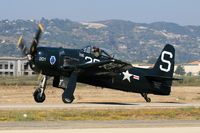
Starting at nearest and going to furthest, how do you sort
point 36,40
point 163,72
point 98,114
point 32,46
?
1. point 98,114
2. point 32,46
3. point 36,40
4. point 163,72

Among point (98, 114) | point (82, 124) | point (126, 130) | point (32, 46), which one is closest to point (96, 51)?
point (32, 46)

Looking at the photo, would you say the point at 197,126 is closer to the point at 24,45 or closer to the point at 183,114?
the point at 183,114

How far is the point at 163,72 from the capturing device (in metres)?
38.2

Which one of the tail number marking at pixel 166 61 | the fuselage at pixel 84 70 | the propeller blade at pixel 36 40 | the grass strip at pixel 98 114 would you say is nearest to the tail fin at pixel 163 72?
the tail number marking at pixel 166 61

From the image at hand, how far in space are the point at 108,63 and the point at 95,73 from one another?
1.57 meters

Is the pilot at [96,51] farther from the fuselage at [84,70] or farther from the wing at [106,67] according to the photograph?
the wing at [106,67]

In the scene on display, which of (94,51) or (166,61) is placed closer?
(94,51)

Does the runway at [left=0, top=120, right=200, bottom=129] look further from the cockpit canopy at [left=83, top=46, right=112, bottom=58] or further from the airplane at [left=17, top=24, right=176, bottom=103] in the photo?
the cockpit canopy at [left=83, top=46, right=112, bottom=58]

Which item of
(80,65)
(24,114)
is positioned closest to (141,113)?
(24,114)

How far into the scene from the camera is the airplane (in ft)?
112

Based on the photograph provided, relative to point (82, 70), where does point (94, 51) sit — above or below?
above

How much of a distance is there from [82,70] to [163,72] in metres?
6.26

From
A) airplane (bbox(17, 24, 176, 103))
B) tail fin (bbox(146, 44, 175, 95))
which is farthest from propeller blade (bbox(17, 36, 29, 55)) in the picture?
tail fin (bbox(146, 44, 175, 95))

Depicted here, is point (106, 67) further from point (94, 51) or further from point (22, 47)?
point (22, 47)
